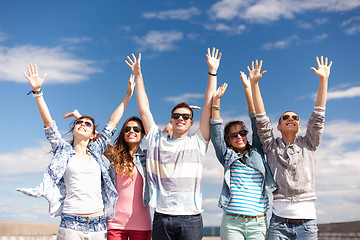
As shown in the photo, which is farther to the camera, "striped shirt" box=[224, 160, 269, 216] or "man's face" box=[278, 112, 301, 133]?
"man's face" box=[278, 112, 301, 133]

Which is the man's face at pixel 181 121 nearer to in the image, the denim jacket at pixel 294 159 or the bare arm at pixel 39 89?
the denim jacket at pixel 294 159

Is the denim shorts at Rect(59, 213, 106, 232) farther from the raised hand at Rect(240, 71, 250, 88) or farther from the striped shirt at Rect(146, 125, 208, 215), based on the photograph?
the raised hand at Rect(240, 71, 250, 88)

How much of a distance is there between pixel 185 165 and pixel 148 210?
3.53ft

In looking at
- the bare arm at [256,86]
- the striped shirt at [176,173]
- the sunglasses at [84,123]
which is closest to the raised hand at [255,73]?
the bare arm at [256,86]

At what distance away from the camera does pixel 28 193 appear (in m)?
5.61

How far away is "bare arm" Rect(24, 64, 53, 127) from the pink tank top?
1549 millimetres

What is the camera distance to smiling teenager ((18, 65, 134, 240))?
17.9ft

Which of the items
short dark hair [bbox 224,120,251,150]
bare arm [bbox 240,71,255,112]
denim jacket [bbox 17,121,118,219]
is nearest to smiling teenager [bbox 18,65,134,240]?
denim jacket [bbox 17,121,118,219]

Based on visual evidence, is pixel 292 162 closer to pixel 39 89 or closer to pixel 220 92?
pixel 220 92

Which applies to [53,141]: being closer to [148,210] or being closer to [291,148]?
[148,210]

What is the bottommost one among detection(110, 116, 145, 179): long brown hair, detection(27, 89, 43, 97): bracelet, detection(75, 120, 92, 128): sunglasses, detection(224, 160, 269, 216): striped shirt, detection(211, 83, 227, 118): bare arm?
detection(224, 160, 269, 216): striped shirt

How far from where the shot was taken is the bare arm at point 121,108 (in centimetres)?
651

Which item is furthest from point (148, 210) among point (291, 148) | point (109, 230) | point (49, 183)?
point (291, 148)

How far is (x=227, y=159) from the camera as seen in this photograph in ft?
19.1
